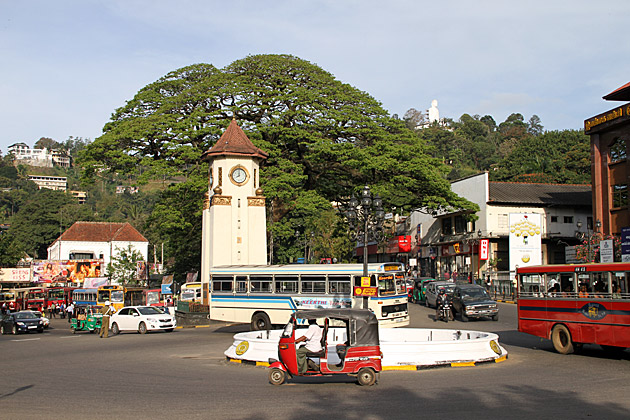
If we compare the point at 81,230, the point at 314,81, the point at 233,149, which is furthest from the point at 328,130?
the point at 81,230

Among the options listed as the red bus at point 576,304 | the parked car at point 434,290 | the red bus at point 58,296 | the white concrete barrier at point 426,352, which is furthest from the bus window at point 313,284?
the red bus at point 58,296

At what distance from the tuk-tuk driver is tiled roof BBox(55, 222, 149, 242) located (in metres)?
79.8

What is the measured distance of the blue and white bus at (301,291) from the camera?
23.8 metres

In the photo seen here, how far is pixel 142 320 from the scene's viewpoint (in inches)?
1230

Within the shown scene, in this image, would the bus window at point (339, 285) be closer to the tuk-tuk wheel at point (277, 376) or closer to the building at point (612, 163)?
Result: the tuk-tuk wheel at point (277, 376)

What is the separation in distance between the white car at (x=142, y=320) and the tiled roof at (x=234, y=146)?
9433 mm

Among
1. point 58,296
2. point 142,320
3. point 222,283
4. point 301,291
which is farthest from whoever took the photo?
point 58,296

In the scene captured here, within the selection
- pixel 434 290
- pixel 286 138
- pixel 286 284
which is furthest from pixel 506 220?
pixel 286 284

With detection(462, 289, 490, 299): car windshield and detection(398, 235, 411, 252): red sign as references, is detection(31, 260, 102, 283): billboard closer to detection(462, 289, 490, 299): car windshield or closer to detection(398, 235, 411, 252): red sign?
detection(398, 235, 411, 252): red sign

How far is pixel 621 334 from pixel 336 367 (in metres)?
7.62

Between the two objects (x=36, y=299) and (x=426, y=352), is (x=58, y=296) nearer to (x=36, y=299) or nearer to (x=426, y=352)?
(x=36, y=299)

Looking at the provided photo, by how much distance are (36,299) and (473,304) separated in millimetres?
43577

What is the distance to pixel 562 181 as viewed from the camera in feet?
254

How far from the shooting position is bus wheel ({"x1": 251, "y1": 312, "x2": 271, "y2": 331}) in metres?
25.9
